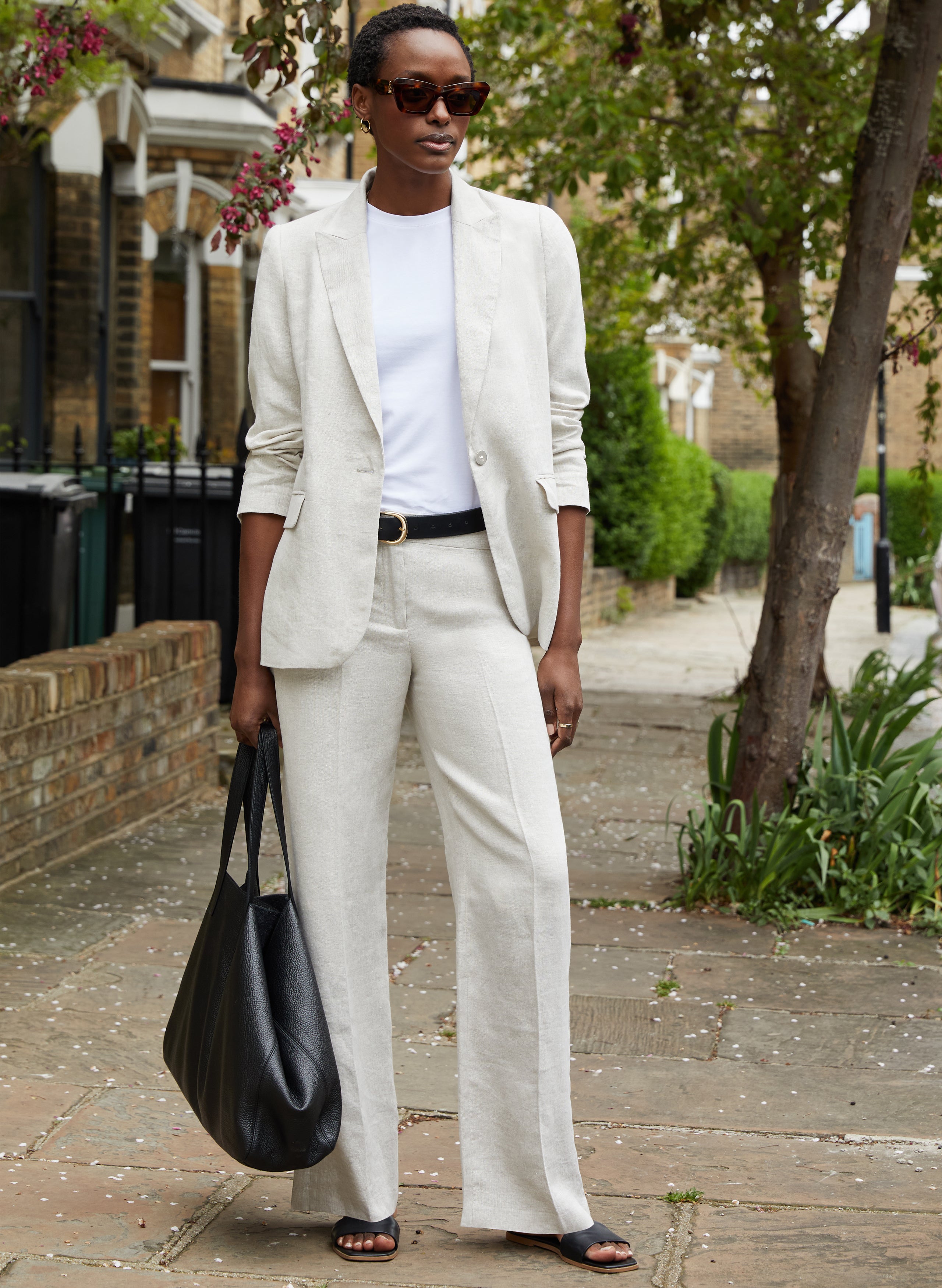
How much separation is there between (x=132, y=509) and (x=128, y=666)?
2658 millimetres

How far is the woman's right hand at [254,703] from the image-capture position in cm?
263

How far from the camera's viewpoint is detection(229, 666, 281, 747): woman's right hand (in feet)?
8.64

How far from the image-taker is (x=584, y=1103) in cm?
345

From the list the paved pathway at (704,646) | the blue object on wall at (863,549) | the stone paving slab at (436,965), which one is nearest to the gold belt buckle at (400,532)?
the stone paving slab at (436,965)

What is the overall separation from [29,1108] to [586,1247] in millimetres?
1342

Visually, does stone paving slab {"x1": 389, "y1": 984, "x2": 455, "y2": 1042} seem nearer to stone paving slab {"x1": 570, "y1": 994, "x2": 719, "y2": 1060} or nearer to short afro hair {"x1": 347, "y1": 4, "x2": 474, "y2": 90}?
stone paving slab {"x1": 570, "y1": 994, "x2": 719, "y2": 1060}

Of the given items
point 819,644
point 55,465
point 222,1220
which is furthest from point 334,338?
point 55,465

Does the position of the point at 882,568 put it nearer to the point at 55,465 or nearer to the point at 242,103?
the point at 242,103

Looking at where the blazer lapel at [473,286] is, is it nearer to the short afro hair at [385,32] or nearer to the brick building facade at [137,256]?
the short afro hair at [385,32]

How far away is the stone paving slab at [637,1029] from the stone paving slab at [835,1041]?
0.06 m

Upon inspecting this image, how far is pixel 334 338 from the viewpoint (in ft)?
8.32

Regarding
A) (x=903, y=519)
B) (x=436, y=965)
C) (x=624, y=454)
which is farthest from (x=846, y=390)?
(x=903, y=519)

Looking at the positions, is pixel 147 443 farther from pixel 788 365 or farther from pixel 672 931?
pixel 672 931

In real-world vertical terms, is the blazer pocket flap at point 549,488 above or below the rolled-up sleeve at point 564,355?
below
